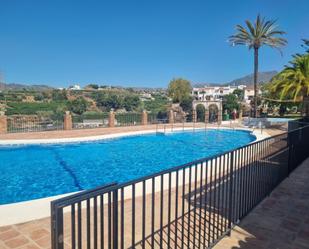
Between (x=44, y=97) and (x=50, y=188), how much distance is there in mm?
82347

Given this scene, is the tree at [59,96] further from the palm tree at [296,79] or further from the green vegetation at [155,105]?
the palm tree at [296,79]

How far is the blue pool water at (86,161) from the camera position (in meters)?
7.95

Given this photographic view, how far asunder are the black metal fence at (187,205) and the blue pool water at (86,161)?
4195mm

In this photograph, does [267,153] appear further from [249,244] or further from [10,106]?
[10,106]

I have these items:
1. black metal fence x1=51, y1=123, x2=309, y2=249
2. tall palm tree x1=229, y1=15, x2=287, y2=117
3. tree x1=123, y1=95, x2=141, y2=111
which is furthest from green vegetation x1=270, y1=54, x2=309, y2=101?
tree x1=123, y1=95, x2=141, y2=111

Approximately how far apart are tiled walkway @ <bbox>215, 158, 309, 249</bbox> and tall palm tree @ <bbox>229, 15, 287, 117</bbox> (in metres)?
21.1

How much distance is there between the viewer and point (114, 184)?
6.23 feet

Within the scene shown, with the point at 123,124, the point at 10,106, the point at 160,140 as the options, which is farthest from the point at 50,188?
the point at 10,106

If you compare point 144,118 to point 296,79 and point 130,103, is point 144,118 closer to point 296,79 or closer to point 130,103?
point 296,79

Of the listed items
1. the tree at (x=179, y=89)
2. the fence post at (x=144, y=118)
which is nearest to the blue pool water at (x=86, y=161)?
the fence post at (x=144, y=118)

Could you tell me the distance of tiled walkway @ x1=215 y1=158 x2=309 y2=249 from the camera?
10.5 feet

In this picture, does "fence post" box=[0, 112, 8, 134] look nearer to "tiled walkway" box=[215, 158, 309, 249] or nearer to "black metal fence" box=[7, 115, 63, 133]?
"black metal fence" box=[7, 115, 63, 133]

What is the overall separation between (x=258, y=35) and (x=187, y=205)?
2444 cm

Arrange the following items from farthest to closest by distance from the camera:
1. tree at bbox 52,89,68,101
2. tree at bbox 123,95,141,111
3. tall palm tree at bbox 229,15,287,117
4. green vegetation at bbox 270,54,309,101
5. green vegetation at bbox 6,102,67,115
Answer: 1. tree at bbox 52,89,68,101
2. tree at bbox 123,95,141,111
3. green vegetation at bbox 6,102,67,115
4. tall palm tree at bbox 229,15,287,117
5. green vegetation at bbox 270,54,309,101
